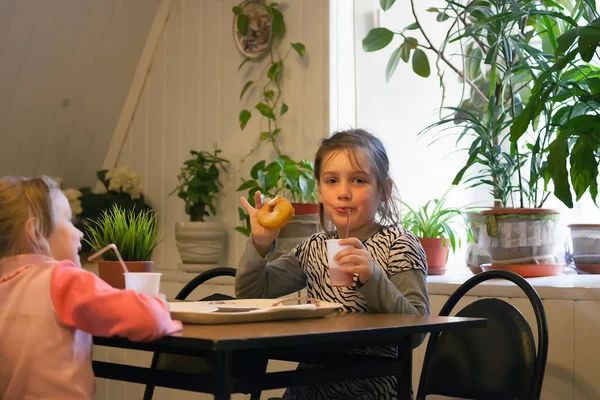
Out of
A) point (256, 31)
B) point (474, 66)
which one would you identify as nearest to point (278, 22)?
point (256, 31)

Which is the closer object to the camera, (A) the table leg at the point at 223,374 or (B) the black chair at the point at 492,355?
(A) the table leg at the point at 223,374

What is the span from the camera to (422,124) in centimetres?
325

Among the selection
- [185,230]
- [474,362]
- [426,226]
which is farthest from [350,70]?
[474,362]

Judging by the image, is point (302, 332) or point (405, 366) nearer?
point (302, 332)

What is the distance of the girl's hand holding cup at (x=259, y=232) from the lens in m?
1.75

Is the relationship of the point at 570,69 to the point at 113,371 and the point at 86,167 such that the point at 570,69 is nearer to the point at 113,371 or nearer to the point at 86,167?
the point at 113,371

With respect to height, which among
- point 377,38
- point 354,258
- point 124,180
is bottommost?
point 354,258

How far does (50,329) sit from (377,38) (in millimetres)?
1998

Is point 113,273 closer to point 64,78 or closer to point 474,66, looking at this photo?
point 474,66

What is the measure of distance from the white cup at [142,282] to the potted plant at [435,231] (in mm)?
1517

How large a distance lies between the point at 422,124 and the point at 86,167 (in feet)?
5.91

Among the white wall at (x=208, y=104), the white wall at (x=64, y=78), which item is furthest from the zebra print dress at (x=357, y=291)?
the white wall at (x=64, y=78)

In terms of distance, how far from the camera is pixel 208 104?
364 cm

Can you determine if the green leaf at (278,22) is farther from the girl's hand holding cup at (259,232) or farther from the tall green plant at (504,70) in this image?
the girl's hand holding cup at (259,232)
